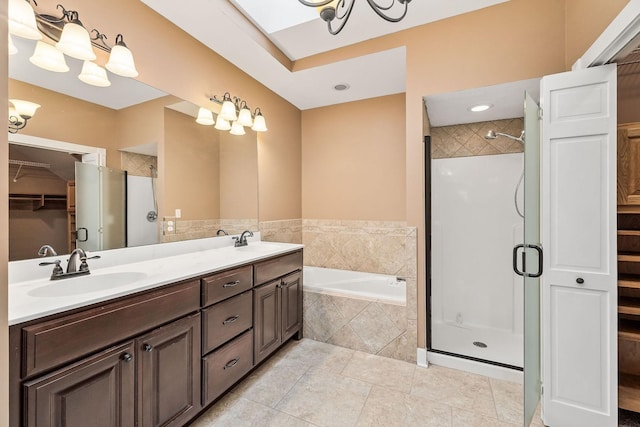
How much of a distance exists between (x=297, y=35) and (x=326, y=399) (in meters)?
2.78

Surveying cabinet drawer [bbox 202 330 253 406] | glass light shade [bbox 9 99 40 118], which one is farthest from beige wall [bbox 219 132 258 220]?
glass light shade [bbox 9 99 40 118]

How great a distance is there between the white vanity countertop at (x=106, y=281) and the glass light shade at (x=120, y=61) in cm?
110

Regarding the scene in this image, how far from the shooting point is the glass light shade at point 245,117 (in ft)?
8.49

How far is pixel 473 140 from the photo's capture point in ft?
9.45

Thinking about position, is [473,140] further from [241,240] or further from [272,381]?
[272,381]

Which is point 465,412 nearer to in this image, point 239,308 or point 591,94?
point 239,308

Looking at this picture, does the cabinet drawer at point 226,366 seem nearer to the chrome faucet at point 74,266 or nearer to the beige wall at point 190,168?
the chrome faucet at point 74,266

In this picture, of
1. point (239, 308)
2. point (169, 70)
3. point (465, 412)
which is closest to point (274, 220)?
point (239, 308)

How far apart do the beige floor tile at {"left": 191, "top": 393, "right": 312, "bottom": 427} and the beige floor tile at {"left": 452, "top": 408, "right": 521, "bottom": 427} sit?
91cm

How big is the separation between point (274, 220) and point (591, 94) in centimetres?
271

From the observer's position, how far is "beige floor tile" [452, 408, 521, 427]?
Answer: 1.63 metres

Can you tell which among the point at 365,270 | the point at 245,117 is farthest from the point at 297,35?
the point at 365,270

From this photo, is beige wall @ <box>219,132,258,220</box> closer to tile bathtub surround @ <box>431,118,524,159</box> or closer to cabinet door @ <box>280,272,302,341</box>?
cabinet door @ <box>280,272,302,341</box>

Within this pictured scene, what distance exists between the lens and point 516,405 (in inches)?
70.6
